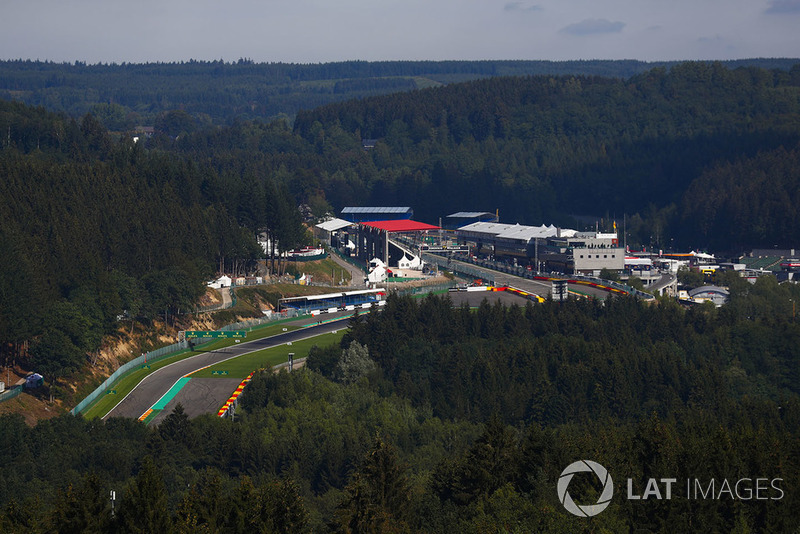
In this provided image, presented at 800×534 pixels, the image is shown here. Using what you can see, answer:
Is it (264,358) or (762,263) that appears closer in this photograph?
(264,358)

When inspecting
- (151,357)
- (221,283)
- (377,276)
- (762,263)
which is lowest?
(762,263)

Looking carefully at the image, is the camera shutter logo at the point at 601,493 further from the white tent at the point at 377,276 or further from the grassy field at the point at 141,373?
the white tent at the point at 377,276

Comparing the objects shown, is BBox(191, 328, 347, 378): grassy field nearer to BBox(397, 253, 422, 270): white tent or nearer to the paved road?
the paved road

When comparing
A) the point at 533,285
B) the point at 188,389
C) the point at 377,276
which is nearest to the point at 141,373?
the point at 188,389

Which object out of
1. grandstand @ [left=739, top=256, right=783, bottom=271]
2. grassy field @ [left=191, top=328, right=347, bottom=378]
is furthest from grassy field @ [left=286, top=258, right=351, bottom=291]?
grandstand @ [left=739, top=256, right=783, bottom=271]

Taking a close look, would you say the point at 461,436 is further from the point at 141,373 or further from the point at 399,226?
the point at 399,226
